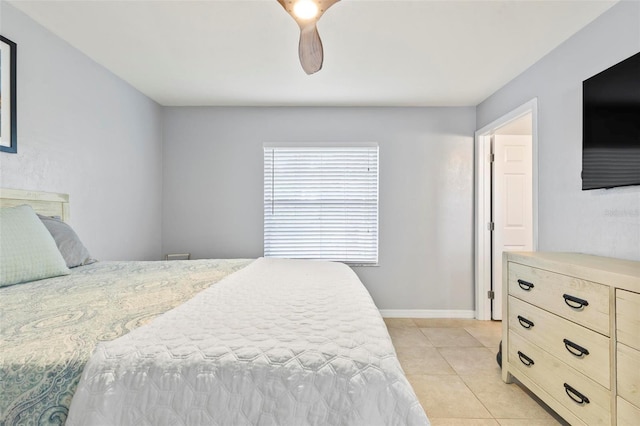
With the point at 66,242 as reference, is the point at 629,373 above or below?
below

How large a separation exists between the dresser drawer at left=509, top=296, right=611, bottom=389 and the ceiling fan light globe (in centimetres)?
197

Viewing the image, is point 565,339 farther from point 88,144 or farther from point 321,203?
point 88,144

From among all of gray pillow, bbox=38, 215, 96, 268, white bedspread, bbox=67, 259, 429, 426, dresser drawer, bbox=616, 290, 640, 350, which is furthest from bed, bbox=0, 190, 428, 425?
dresser drawer, bbox=616, 290, 640, 350

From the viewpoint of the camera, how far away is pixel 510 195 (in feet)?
12.3

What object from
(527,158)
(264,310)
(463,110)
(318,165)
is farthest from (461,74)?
(264,310)

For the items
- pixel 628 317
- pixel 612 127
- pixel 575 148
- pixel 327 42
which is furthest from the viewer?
pixel 327 42

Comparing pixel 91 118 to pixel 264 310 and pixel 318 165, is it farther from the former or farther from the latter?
pixel 264 310

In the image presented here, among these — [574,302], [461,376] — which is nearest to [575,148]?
[574,302]

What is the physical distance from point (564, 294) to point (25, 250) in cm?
273

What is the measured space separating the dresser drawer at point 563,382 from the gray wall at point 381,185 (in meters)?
1.60

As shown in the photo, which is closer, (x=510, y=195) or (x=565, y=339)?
(x=565, y=339)

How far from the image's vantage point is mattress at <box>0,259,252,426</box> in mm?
758

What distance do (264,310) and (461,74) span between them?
278cm

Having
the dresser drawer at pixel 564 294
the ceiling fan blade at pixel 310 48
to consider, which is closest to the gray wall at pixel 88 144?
the ceiling fan blade at pixel 310 48
